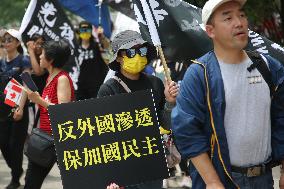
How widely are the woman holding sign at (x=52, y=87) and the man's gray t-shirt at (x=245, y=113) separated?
2.39m

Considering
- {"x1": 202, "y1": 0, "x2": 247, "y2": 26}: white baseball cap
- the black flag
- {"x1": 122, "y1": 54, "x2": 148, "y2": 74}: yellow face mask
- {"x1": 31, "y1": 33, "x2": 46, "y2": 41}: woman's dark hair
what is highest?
{"x1": 202, "y1": 0, "x2": 247, "y2": 26}: white baseball cap

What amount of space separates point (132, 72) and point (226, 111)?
1.36 metres

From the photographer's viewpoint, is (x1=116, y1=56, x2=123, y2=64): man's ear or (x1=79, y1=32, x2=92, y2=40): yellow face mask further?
(x1=79, y1=32, x2=92, y2=40): yellow face mask

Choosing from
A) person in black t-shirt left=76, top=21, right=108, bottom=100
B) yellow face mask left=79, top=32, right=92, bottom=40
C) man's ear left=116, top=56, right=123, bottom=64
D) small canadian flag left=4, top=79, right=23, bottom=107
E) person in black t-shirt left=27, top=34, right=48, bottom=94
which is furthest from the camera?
yellow face mask left=79, top=32, right=92, bottom=40

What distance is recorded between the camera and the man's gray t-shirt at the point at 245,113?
357 centimetres

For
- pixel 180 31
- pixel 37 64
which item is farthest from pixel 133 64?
pixel 37 64

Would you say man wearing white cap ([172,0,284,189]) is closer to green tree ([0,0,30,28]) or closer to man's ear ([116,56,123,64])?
man's ear ([116,56,123,64])

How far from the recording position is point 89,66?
10.2 meters

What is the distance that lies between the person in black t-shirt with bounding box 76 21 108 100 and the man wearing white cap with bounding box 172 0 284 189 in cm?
645

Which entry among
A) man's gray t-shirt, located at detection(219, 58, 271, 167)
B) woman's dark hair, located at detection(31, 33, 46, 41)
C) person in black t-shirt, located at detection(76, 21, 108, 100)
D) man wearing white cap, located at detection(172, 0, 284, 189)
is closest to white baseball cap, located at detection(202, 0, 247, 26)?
man wearing white cap, located at detection(172, 0, 284, 189)

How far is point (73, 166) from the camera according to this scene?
14.7 feet

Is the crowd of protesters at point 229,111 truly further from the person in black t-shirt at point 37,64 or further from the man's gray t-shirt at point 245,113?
the person in black t-shirt at point 37,64

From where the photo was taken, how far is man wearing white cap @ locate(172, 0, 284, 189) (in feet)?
11.7

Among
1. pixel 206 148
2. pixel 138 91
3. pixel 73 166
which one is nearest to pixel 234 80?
pixel 206 148
